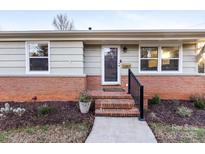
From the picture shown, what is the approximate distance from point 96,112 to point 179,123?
8.61 ft

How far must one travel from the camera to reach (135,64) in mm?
8547

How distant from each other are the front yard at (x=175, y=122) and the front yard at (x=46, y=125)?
6.34ft

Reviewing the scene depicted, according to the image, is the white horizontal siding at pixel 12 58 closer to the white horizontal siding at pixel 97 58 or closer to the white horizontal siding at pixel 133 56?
the white horizontal siding at pixel 97 58

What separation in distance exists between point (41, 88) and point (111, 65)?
11.1ft

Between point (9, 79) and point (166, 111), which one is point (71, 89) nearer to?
point (9, 79)

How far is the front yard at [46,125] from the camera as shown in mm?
4336

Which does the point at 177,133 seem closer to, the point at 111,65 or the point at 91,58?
the point at 111,65

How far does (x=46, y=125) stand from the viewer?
17.0 ft

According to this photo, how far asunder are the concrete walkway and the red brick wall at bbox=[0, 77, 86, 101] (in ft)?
7.63

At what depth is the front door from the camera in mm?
8648

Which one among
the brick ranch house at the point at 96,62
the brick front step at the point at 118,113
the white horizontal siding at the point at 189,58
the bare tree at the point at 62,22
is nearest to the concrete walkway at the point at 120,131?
the brick front step at the point at 118,113

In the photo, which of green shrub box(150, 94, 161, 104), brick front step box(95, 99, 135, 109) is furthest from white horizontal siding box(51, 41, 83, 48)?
green shrub box(150, 94, 161, 104)

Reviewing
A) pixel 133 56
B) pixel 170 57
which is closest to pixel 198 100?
pixel 170 57

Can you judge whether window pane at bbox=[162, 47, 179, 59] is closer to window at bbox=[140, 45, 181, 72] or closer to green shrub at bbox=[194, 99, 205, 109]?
window at bbox=[140, 45, 181, 72]
